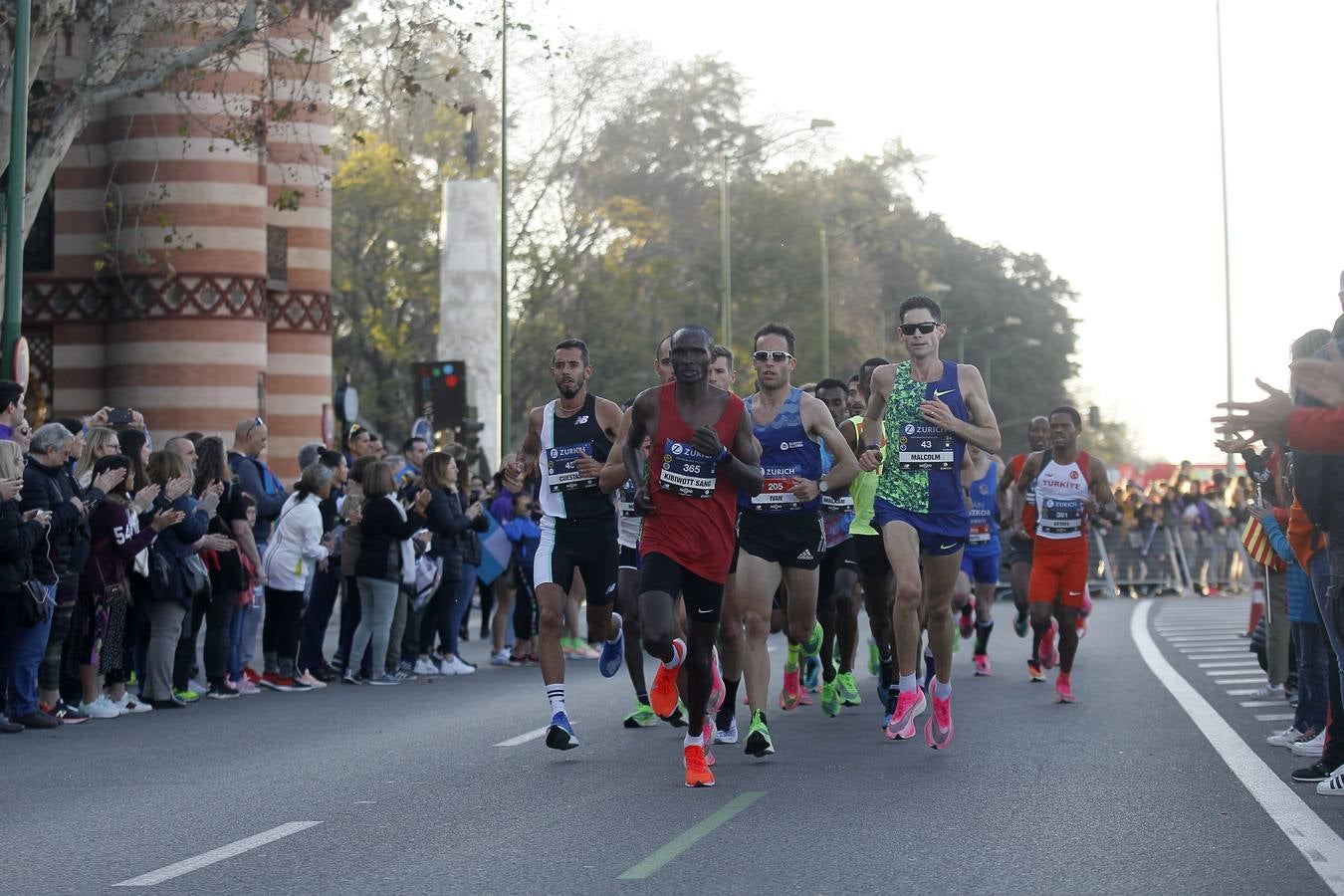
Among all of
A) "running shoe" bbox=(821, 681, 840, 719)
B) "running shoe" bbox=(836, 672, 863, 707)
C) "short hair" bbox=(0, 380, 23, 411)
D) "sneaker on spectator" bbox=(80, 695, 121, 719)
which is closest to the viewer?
"running shoe" bbox=(821, 681, 840, 719)

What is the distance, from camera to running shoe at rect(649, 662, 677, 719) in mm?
10586

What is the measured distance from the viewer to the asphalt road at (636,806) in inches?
309

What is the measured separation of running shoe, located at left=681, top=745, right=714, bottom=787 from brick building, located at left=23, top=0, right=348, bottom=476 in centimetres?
2253

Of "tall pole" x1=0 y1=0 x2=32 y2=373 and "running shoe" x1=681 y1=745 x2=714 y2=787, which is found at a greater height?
"tall pole" x1=0 y1=0 x2=32 y2=373

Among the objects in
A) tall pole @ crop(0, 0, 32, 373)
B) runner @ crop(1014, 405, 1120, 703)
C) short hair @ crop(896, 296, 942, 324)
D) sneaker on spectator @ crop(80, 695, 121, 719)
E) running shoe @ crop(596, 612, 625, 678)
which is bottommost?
sneaker on spectator @ crop(80, 695, 121, 719)

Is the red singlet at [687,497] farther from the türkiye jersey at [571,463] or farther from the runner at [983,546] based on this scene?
the runner at [983,546]

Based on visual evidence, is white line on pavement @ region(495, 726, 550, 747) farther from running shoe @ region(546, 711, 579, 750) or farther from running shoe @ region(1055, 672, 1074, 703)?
running shoe @ region(1055, 672, 1074, 703)

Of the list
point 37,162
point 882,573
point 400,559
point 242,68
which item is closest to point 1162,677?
point 882,573

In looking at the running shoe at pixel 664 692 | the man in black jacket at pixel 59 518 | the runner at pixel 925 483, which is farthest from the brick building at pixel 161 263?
the running shoe at pixel 664 692

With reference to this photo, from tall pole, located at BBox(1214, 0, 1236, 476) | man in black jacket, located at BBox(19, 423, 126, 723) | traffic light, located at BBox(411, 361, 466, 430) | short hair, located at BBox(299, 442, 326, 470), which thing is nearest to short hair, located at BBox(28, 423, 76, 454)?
man in black jacket, located at BBox(19, 423, 126, 723)

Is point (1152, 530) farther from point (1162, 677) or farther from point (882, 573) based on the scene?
point (882, 573)

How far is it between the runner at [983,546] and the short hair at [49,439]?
7.21 metres

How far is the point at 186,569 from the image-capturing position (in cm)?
1557

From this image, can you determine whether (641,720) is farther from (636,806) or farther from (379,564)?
(379,564)
